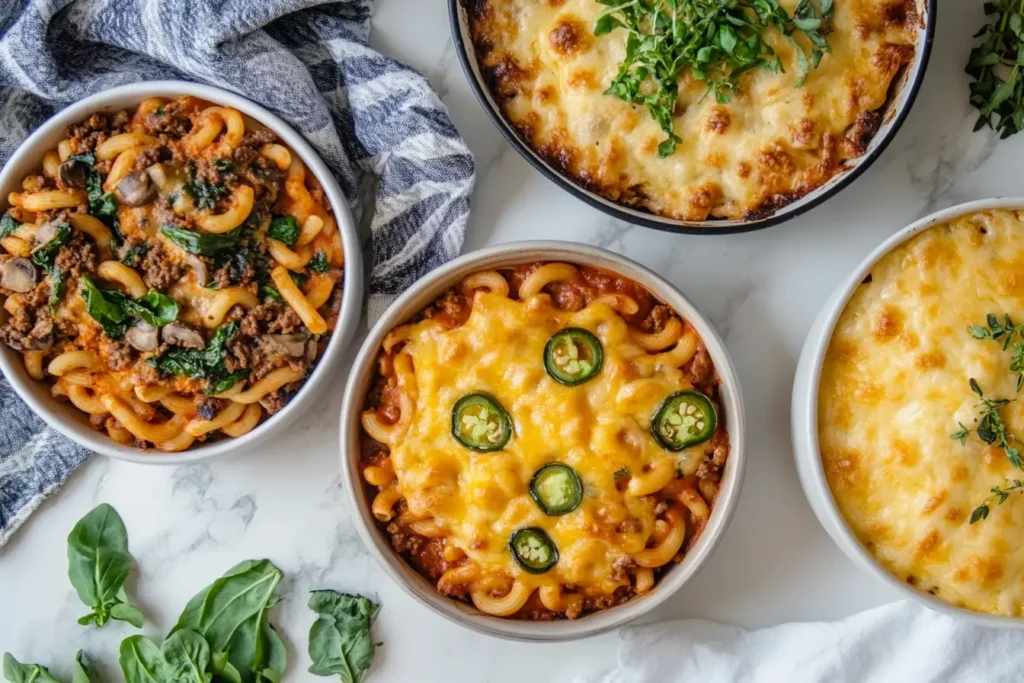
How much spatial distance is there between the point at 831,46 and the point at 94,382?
92.1 inches

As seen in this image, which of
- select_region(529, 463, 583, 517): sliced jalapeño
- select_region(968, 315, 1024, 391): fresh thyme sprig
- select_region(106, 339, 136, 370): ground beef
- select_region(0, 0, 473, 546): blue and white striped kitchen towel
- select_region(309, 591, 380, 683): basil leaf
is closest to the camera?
select_region(968, 315, 1024, 391): fresh thyme sprig

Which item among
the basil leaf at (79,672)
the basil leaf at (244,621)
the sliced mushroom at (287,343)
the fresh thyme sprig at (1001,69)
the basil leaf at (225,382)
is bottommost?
the basil leaf at (79,672)

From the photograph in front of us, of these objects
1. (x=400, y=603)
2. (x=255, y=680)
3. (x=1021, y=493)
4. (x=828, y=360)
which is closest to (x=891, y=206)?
(x=828, y=360)

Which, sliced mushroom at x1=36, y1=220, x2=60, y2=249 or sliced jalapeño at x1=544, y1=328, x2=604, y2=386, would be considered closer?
sliced jalapeño at x1=544, y1=328, x2=604, y2=386

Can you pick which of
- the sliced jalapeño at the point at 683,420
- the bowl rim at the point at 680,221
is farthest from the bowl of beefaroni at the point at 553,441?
the bowl rim at the point at 680,221

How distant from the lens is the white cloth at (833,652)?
3297 millimetres

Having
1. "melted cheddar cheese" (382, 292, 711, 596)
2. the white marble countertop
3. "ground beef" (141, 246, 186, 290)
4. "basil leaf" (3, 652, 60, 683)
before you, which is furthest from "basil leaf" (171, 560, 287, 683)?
"ground beef" (141, 246, 186, 290)

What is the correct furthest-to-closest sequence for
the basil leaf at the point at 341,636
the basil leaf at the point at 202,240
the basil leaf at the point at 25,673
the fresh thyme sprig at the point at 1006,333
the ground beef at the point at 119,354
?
the basil leaf at the point at 25,673
the basil leaf at the point at 341,636
the ground beef at the point at 119,354
the basil leaf at the point at 202,240
the fresh thyme sprig at the point at 1006,333

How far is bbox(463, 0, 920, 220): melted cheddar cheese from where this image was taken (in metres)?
2.93

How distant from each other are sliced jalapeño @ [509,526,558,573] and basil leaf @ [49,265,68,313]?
1.51 meters

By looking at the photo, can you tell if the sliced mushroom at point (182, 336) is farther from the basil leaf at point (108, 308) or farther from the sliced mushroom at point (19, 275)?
the sliced mushroom at point (19, 275)

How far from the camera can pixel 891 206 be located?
132 inches

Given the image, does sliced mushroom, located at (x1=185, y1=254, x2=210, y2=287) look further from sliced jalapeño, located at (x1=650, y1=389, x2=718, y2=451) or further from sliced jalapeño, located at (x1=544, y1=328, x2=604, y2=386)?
sliced jalapeño, located at (x1=650, y1=389, x2=718, y2=451)

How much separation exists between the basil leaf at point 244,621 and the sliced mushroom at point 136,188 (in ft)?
4.01
